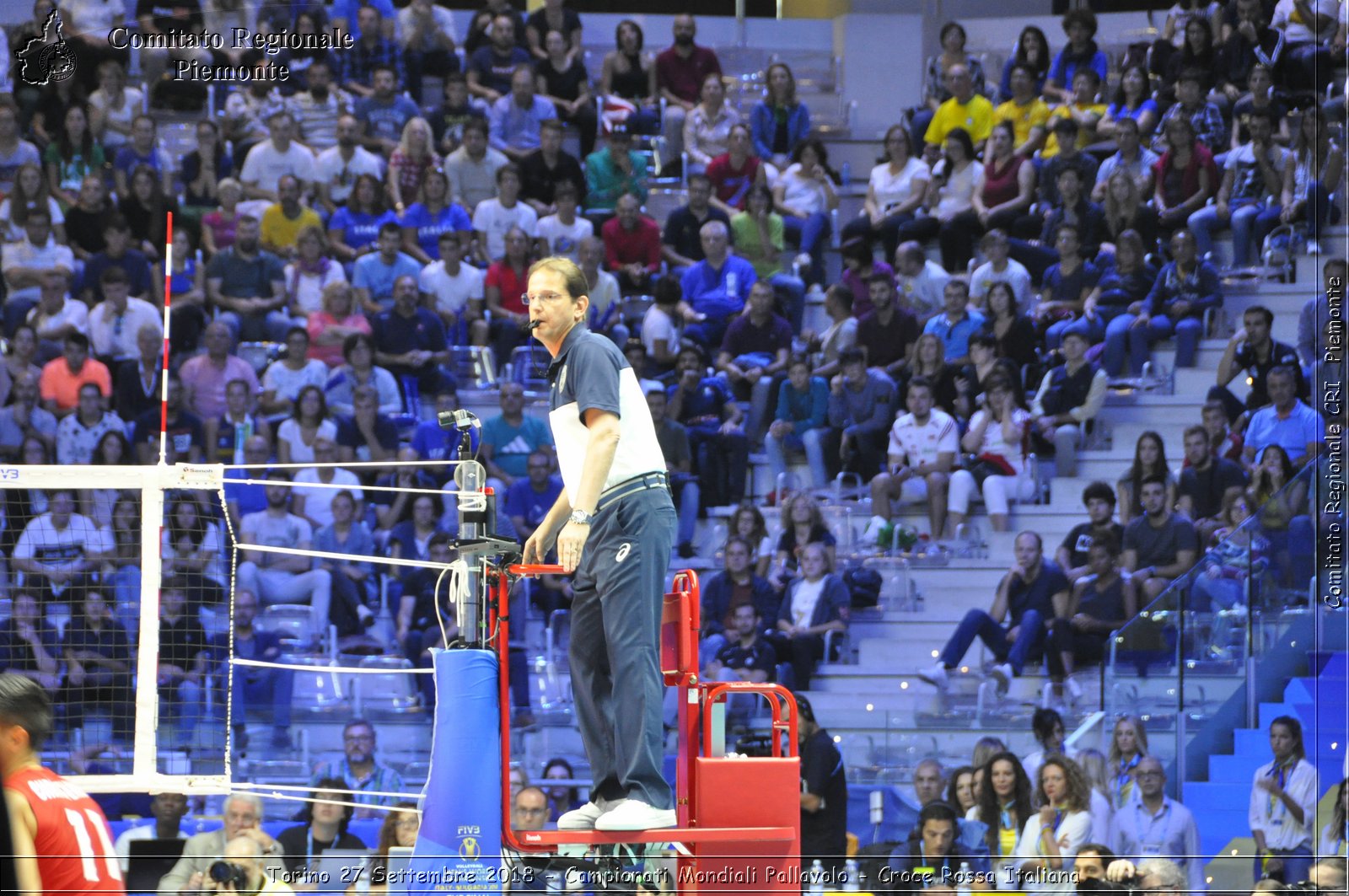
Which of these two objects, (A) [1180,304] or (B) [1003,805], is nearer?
(B) [1003,805]

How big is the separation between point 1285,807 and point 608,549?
544 cm

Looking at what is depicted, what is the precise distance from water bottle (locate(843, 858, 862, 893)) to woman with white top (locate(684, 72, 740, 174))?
767 centimetres

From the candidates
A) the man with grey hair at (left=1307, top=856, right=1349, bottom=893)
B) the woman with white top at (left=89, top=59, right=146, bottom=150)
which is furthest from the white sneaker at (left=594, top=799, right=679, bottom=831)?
the woman with white top at (left=89, top=59, right=146, bottom=150)

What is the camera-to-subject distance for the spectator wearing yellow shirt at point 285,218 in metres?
14.1

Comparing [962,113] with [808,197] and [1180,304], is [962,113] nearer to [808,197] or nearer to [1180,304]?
[808,197]

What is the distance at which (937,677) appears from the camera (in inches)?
432

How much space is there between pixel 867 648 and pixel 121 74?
8.19 meters

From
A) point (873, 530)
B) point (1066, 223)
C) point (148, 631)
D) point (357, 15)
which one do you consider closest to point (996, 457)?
point (873, 530)

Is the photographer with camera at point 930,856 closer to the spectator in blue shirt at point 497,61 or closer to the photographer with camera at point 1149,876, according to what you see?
the photographer with camera at point 1149,876

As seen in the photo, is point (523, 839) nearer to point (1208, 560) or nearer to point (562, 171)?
point (1208, 560)

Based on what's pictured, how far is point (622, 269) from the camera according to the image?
14133mm

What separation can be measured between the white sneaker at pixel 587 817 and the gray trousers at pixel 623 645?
3 cm

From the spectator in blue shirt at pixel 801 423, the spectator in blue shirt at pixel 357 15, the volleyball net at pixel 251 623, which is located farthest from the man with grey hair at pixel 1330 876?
the spectator in blue shirt at pixel 357 15

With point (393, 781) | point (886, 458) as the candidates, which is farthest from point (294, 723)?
point (886, 458)
